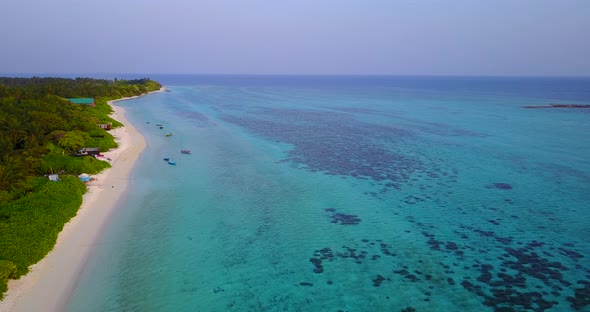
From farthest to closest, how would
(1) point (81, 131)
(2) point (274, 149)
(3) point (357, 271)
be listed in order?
(2) point (274, 149), (1) point (81, 131), (3) point (357, 271)

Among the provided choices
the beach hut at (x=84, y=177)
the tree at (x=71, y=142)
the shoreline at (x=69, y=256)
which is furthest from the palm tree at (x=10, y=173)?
the tree at (x=71, y=142)

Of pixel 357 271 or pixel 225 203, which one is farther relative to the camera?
pixel 225 203

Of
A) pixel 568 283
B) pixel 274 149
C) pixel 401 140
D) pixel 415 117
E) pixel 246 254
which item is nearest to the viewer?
pixel 568 283

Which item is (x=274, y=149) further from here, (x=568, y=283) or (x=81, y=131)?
(x=568, y=283)

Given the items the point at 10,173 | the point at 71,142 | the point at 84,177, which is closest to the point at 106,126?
the point at 71,142

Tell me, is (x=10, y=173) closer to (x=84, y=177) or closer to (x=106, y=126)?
(x=84, y=177)

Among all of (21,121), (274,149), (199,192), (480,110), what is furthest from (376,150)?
(480,110)
